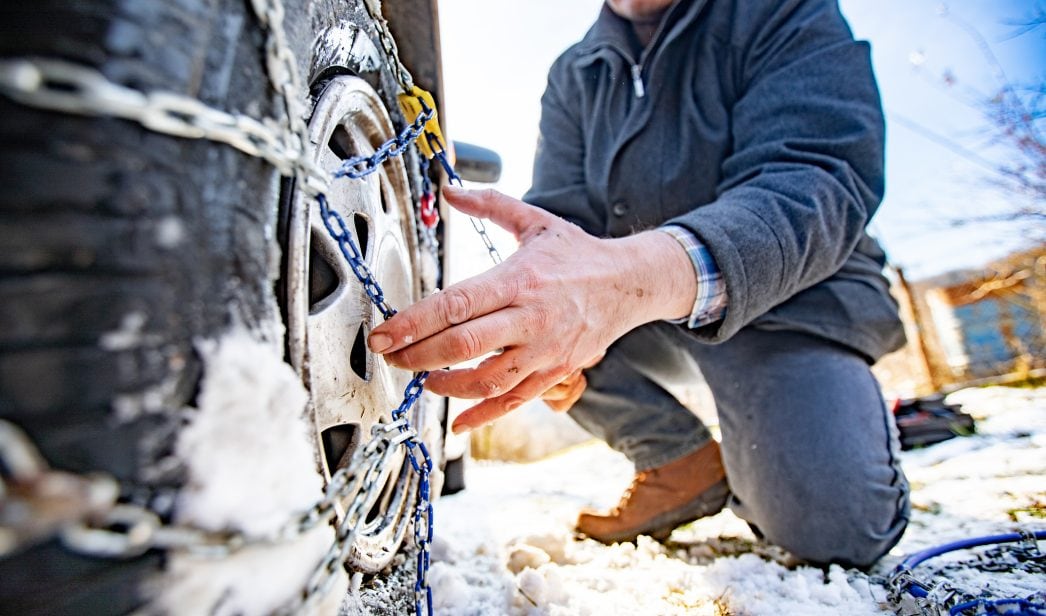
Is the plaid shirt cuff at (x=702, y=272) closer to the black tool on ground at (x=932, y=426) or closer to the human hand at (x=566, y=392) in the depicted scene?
the human hand at (x=566, y=392)

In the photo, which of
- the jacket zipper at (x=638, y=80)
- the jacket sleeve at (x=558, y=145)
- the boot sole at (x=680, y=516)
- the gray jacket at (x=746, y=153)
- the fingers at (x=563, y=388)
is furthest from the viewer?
the jacket sleeve at (x=558, y=145)

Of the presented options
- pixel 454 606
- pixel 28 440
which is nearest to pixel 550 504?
pixel 454 606

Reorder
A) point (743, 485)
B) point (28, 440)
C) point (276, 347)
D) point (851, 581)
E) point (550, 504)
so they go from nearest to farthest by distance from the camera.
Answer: point (28, 440) → point (276, 347) → point (851, 581) → point (743, 485) → point (550, 504)

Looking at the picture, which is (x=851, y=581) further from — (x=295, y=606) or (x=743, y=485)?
(x=295, y=606)

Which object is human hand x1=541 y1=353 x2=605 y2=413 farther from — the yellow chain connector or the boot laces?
the yellow chain connector

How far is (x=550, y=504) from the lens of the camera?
1757 mm

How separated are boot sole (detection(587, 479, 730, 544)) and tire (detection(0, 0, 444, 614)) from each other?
3.70 feet

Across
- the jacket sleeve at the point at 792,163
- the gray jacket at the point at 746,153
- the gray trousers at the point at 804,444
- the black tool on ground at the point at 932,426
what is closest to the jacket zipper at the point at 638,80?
the gray jacket at the point at 746,153

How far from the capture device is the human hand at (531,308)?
0.67 metres

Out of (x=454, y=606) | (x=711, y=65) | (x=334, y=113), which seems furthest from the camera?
(x=711, y=65)

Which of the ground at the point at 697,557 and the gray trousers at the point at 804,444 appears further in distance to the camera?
the gray trousers at the point at 804,444

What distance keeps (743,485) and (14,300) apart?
52.5 inches

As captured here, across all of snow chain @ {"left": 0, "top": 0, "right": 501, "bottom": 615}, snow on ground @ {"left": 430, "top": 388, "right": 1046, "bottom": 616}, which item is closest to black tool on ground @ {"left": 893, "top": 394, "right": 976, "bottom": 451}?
snow on ground @ {"left": 430, "top": 388, "right": 1046, "bottom": 616}

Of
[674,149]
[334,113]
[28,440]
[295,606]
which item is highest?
[674,149]
